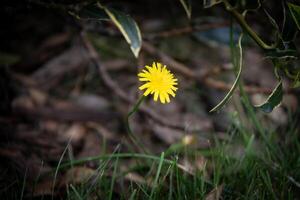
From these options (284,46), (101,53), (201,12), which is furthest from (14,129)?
(201,12)

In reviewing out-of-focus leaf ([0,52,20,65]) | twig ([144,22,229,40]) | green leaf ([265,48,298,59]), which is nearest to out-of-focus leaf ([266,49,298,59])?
green leaf ([265,48,298,59])

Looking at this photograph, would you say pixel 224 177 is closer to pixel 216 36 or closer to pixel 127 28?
pixel 127 28

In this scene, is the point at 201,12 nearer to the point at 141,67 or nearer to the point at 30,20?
the point at 141,67

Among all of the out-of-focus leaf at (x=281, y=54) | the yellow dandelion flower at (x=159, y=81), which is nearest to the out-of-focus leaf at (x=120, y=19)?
the yellow dandelion flower at (x=159, y=81)

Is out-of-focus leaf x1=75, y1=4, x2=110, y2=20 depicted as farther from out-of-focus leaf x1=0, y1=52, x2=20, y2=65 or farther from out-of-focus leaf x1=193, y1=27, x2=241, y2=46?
out-of-focus leaf x1=193, y1=27, x2=241, y2=46

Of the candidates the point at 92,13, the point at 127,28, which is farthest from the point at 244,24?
the point at 92,13
